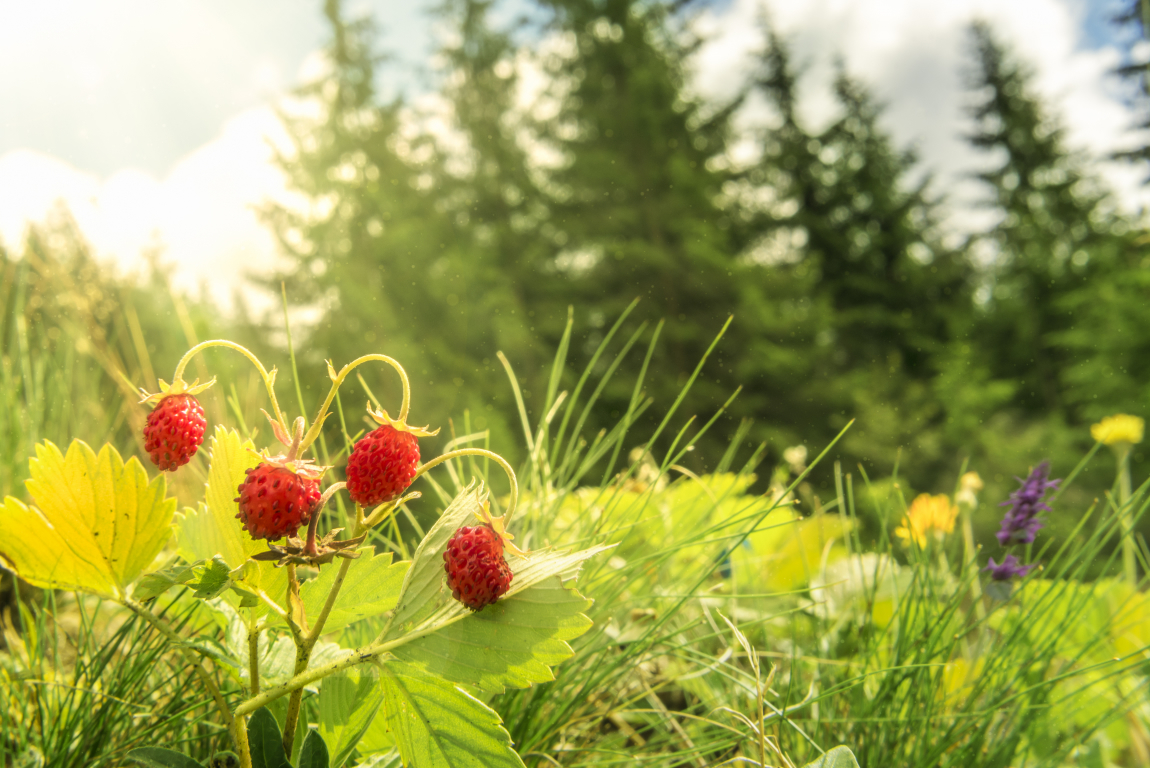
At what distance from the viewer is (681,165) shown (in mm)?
8195

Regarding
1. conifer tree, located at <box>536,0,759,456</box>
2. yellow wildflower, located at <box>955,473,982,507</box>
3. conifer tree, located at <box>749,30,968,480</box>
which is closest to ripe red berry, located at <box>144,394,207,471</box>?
yellow wildflower, located at <box>955,473,982,507</box>

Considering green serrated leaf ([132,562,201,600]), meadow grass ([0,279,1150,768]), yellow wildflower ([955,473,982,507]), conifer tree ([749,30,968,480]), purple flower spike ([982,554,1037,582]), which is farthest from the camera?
conifer tree ([749,30,968,480])

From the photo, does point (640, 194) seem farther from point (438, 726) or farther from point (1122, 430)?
point (438, 726)

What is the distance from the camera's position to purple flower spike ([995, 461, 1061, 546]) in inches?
19.9

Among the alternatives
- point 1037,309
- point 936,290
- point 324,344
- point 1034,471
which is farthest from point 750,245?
point 1034,471

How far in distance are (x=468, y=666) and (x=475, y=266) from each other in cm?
805

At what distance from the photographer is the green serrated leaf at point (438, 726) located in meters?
0.25

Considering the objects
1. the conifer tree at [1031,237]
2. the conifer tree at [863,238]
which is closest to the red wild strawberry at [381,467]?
the conifer tree at [863,238]

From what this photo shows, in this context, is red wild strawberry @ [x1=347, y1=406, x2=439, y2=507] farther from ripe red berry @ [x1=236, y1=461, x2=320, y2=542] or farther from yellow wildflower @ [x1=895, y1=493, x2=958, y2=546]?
yellow wildflower @ [x1=895, y1=493, x2=958, y2=546]

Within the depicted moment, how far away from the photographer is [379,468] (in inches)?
9.7

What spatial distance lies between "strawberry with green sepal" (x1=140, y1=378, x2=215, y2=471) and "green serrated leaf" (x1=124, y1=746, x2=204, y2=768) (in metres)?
0.11

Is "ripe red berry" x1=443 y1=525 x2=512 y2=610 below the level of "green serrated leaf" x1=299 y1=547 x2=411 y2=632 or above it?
above

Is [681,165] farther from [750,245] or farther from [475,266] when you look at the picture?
[475,266]

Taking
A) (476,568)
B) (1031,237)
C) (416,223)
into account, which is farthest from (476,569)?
(1031,237)
